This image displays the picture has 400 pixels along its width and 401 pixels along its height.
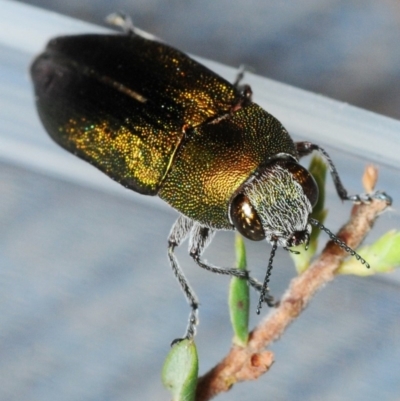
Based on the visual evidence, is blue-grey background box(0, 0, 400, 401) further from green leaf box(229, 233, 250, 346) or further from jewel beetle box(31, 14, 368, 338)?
green leaf box(229, 233, 250, 346)

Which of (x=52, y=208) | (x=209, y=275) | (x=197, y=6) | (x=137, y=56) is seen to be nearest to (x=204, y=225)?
(x=209, y=275)

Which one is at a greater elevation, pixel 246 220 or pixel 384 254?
pixel 384 254

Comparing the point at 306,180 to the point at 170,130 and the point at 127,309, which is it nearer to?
the point at 170,130

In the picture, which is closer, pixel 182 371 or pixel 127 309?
pixel 182 371

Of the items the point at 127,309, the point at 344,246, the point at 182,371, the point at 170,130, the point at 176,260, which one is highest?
the point at 344,246

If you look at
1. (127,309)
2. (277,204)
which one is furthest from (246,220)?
(127,309)

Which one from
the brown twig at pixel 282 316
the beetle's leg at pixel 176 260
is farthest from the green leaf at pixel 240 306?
the beetle's leg at pixel 176 260

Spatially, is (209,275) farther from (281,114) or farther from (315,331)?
(281,114)
